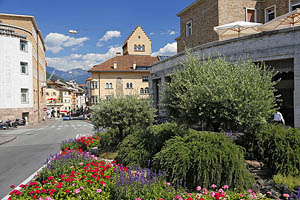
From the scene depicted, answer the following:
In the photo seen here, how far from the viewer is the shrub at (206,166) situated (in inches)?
217

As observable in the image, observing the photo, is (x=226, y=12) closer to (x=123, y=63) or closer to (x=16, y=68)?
(x=16, y=68)

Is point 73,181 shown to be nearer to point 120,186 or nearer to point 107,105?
point 120,186

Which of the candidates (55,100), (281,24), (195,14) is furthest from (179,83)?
(55,100)

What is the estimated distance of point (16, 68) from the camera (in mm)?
34000

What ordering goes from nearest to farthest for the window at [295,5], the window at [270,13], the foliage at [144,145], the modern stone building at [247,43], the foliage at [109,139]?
the foliage at [144,145], the modern stone building at [247,43], the foliage at [109,139], the window at [295,5], the window at [270,13]

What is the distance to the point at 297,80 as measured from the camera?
36.1 feet

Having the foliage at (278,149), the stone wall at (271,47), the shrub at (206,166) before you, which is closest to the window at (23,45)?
the stone wall at (271,47)

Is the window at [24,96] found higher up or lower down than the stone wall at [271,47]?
lower down

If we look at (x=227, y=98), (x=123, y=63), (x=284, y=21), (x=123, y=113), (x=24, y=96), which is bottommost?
(x=123, y=113)

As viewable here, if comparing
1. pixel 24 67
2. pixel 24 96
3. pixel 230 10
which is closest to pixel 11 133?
pixel 24 96

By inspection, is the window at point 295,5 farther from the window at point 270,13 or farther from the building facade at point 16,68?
the building facade at point 16,68

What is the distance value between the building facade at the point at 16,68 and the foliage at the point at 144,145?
30980 millimetres

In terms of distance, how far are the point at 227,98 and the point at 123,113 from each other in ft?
16.5

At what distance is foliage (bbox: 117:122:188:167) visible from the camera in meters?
7.47
